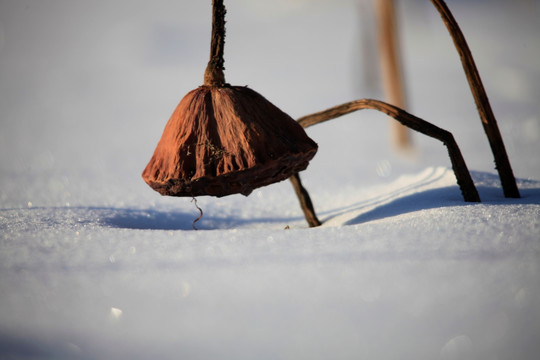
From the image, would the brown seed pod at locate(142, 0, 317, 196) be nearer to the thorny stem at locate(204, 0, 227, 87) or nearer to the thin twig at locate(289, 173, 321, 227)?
the thorny stem at locate(204, 0, 227, 87)

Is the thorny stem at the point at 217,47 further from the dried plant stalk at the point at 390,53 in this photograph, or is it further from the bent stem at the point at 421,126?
the dried plant stalk at the point at 390,53

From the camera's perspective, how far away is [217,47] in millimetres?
850

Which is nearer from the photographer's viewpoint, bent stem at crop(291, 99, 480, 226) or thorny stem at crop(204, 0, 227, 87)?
thorny stem at crop(204, 0, 227, 87)

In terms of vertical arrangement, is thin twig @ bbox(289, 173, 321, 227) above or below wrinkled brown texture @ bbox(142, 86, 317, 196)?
below

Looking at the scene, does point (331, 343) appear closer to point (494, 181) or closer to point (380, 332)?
point (380, 332)

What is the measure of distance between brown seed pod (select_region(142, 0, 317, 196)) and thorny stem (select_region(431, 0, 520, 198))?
1.31 ft

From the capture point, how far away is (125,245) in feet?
2.68

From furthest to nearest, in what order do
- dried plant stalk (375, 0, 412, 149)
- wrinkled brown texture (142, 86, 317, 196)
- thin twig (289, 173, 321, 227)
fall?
dried plant stalk (375, 0, 412, 149)
thin twig (289, 173, 321, 227)
wrinkled brown texture (142, 86, 317, 196)

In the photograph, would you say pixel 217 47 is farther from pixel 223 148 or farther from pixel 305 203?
pixel 305 203

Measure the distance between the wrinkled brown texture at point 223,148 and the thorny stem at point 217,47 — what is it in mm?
18

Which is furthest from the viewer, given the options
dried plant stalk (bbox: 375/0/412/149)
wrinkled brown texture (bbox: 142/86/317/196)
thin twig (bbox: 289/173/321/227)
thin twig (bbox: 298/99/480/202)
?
dried plant stalk (bbox: 375/0/412/149)

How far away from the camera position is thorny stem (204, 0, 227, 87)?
836mm

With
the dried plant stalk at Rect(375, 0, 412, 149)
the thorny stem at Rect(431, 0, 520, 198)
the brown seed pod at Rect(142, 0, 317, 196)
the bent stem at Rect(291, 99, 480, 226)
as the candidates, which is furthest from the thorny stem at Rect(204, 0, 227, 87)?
the dried plant stalk at Rect(375, 0, 412, 149)

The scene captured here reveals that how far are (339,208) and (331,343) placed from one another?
2.07ft
